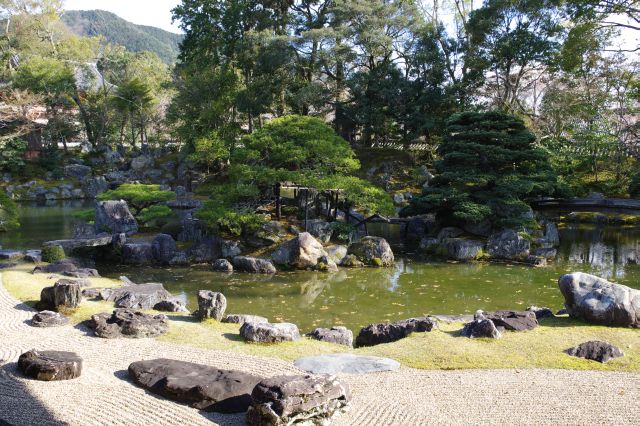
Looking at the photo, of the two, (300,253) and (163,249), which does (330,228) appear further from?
(163,249)

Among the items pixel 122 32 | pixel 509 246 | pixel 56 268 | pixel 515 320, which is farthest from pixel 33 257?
pixel 122 32

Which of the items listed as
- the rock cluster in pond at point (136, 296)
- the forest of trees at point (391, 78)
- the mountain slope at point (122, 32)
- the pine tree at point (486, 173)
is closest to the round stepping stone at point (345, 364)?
the rock cluster in pond at point (136, 296)

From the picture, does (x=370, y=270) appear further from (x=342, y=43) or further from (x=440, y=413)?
(x=342, y=43)

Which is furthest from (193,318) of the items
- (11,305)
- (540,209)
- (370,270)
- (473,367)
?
(540,209)

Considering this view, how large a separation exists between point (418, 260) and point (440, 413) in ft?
37.5

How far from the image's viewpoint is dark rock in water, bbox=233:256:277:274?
14.9 metres

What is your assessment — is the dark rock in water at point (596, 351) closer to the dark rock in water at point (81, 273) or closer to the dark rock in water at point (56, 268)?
the dark rock in water at point (81, 273)

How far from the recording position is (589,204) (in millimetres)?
22766

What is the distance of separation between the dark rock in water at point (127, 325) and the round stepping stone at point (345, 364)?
2.70 metres

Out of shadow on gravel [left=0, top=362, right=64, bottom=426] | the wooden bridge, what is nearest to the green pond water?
the wooden bridge

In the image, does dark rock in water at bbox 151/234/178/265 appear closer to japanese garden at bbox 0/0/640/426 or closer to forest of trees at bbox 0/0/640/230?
japanese garden at bbox 0/0/640/426

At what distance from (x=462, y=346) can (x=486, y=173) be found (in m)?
11.5

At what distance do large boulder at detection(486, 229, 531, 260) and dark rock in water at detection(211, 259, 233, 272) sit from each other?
829 cm

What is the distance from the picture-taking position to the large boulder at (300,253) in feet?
49.8
